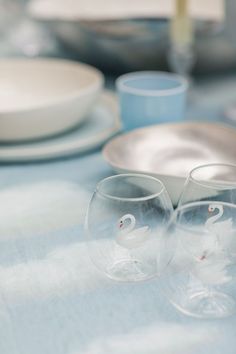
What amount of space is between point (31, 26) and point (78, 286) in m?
0.85

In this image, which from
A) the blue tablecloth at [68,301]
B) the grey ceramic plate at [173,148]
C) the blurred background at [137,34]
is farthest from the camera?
the blurred background at [137,34]

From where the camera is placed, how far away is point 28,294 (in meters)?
0.50

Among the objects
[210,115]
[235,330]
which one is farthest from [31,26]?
[235,330]

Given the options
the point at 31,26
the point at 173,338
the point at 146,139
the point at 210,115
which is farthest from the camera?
the point at 31,26

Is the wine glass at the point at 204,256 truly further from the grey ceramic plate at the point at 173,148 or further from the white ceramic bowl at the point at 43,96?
the white ceramic bowl at the point at 43,96

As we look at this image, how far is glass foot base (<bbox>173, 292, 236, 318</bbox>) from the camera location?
468mm

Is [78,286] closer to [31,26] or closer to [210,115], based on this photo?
[210,115]

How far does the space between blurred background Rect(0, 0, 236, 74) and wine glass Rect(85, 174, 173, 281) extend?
0.44 metres

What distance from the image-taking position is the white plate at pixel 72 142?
0.74 meters

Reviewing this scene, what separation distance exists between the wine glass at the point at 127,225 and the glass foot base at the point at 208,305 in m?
0.05

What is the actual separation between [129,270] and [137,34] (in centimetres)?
50

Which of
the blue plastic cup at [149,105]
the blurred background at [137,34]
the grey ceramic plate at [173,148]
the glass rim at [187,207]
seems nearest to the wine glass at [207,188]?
the glass rim at [187,207]

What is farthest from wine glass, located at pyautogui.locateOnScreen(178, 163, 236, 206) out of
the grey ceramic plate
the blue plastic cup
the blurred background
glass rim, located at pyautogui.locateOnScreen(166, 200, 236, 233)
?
the blurred background

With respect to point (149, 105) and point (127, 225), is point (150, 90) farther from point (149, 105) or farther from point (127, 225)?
point (127, 225)
